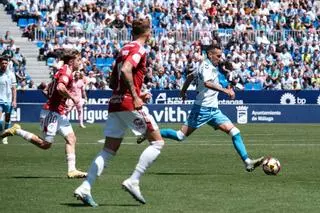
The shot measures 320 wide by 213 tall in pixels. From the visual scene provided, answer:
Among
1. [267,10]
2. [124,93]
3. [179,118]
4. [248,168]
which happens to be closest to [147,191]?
[124,93]

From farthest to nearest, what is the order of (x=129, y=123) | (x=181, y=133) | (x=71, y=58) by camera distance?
(x=181, y=133) < (x=71, y=58) < (x=129, y=123)

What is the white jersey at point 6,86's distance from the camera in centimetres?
2777

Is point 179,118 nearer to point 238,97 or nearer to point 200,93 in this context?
point 238,97

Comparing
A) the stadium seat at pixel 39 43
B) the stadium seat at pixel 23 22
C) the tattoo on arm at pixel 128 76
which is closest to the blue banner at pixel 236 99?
the stadium seat at pixel 39 43

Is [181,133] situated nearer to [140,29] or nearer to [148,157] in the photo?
[148,157]

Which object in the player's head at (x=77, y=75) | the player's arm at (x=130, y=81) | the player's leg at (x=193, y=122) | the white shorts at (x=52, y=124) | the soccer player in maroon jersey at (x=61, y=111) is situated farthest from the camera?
the player's head at (x=77, y=75)

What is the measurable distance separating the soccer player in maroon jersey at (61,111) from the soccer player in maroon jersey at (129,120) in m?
3.89

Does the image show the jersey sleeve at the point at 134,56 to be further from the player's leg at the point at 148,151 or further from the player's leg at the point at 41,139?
the player's leg at the point at 41,139

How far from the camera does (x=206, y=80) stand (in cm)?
1814

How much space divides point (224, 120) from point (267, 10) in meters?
36.4

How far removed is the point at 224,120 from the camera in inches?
724

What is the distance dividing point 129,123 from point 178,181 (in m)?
3.56

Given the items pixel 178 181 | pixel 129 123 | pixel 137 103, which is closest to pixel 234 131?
pixel 178 181

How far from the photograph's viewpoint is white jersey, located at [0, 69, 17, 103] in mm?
27766
